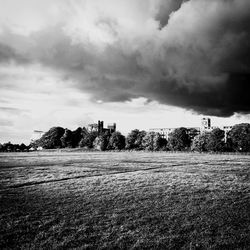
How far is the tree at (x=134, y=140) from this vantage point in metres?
142

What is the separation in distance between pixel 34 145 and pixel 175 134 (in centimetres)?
9717

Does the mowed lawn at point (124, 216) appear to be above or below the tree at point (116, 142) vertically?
below

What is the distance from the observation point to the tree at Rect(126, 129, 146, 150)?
466ft

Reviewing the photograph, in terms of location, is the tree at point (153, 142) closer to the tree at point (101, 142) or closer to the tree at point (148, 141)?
the tree at point (148, 141)

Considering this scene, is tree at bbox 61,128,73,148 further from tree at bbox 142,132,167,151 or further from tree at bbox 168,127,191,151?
tree at bbox 168,127,191,151

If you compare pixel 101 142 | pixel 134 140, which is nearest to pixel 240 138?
pixel 134 140

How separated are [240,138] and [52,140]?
11389 centimetres

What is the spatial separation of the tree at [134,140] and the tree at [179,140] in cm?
2171

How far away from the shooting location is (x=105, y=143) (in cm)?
14162

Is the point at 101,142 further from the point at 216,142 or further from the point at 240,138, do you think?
the point at 240,138

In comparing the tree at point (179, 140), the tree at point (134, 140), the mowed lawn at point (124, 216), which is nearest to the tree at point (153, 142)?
the tree at point (134, 140)

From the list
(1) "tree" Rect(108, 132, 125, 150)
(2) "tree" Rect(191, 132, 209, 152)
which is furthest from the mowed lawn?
(1) "tree" Rect(108, 132, 125, 150)

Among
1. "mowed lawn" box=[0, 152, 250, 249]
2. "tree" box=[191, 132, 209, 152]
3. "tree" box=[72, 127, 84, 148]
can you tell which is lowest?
"mowed lawn" box=[0, 152, 250, 249]

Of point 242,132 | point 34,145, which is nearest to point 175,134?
point 242,132
